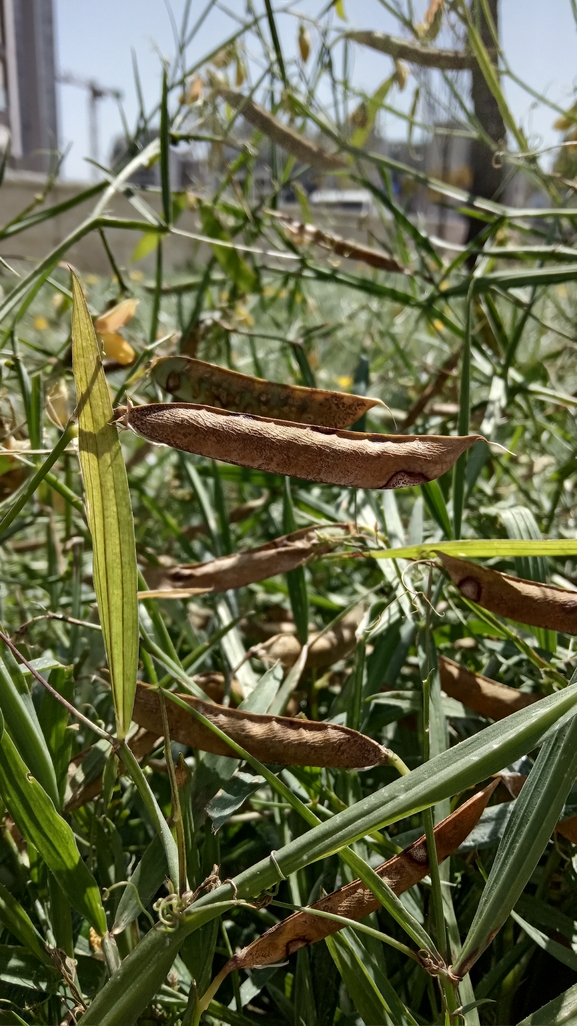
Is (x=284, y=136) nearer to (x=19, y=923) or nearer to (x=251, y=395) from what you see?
(x=251, y=395)

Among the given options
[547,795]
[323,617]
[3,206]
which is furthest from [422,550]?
[3,206]

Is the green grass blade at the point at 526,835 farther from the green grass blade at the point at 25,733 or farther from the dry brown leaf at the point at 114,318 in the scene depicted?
the dry brown leaf at the point at 114,318

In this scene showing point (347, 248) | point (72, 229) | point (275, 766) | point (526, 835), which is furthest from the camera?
point (72, 229)

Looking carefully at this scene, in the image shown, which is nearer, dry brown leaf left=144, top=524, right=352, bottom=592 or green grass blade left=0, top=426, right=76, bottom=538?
green grass blade left=0, top=426, right=76, bottom=538

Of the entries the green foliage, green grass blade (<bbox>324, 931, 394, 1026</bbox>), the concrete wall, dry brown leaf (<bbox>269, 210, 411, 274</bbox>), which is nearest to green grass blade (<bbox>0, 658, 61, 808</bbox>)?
the green foliage

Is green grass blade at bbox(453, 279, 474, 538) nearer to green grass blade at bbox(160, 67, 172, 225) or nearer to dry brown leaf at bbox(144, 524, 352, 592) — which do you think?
dry brown leaf at bbox(144, 524, 352, 592)

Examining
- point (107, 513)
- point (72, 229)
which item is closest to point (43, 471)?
point (107, 513)
